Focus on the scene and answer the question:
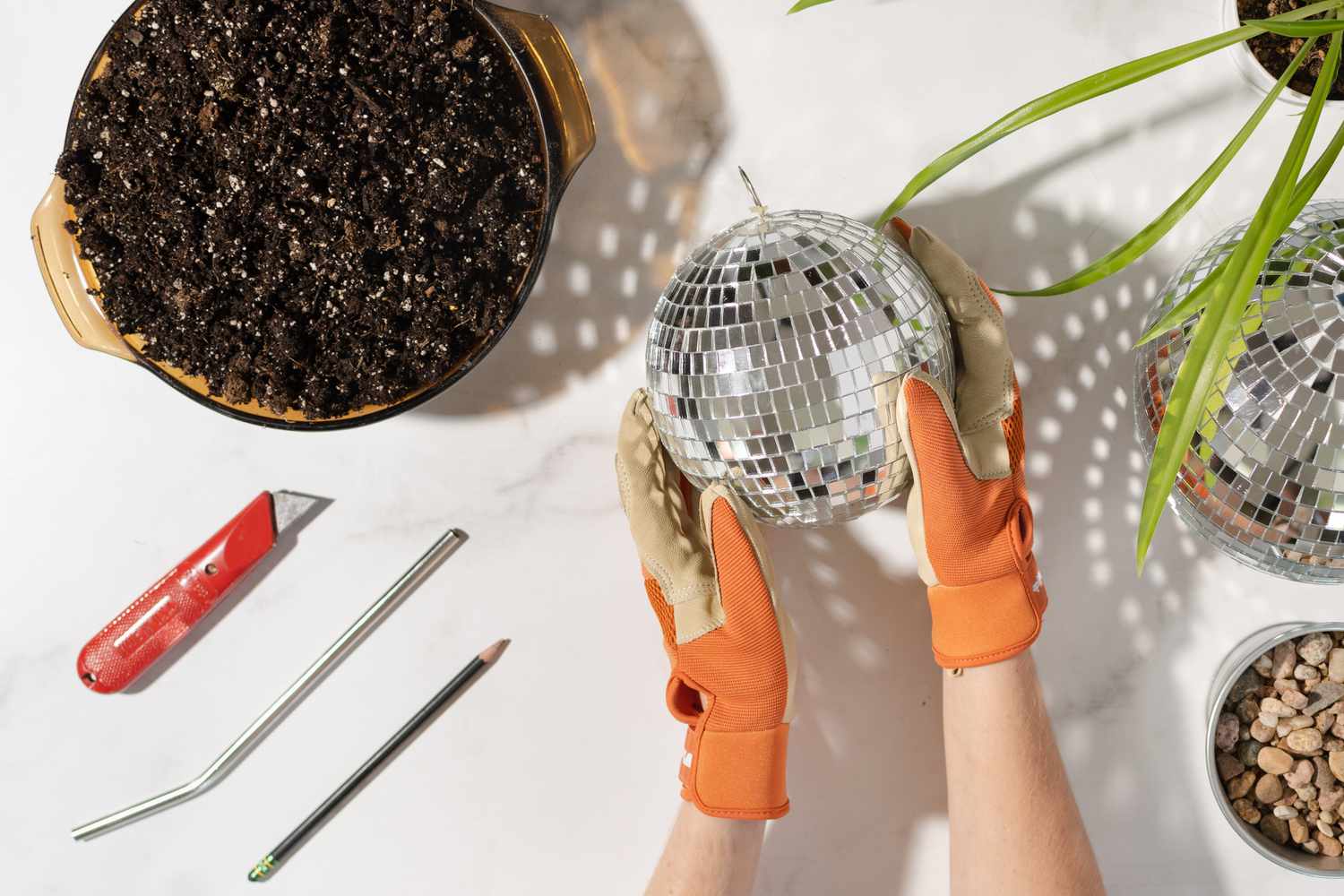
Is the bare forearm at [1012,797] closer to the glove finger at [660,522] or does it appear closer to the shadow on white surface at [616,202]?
the glove finger at [660,522]

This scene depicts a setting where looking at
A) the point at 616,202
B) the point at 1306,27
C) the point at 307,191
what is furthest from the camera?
the point at 616,202

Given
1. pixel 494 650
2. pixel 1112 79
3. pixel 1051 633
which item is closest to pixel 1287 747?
pixel 1051 633

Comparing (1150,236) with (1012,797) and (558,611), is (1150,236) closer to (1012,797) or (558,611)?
(1012,797)

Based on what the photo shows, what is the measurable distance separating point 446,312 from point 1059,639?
22.1 inches

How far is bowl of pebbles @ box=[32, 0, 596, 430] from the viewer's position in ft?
1.81

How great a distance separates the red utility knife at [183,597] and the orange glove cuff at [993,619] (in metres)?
0.53

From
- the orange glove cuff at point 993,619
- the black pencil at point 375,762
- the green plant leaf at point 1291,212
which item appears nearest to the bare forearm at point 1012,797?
the orange glove cuff at point 993,619

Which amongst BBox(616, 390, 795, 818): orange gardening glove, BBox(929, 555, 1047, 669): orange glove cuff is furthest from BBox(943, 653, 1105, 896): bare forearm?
BBox(616, 390, 795, 818): orange gardening glove

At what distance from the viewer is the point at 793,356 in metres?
0.46

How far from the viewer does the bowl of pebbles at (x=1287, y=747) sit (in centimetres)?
64

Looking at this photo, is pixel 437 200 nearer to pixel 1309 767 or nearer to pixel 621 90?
pixel 621 90

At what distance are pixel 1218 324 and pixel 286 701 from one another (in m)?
0.72

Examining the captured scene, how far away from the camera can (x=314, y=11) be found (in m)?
0.55

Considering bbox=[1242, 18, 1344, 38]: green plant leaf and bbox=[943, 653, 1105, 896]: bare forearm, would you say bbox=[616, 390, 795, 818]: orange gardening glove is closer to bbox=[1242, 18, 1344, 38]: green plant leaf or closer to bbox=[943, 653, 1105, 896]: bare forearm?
bbox=[943, 653, 1105, 896]: bare forearm
